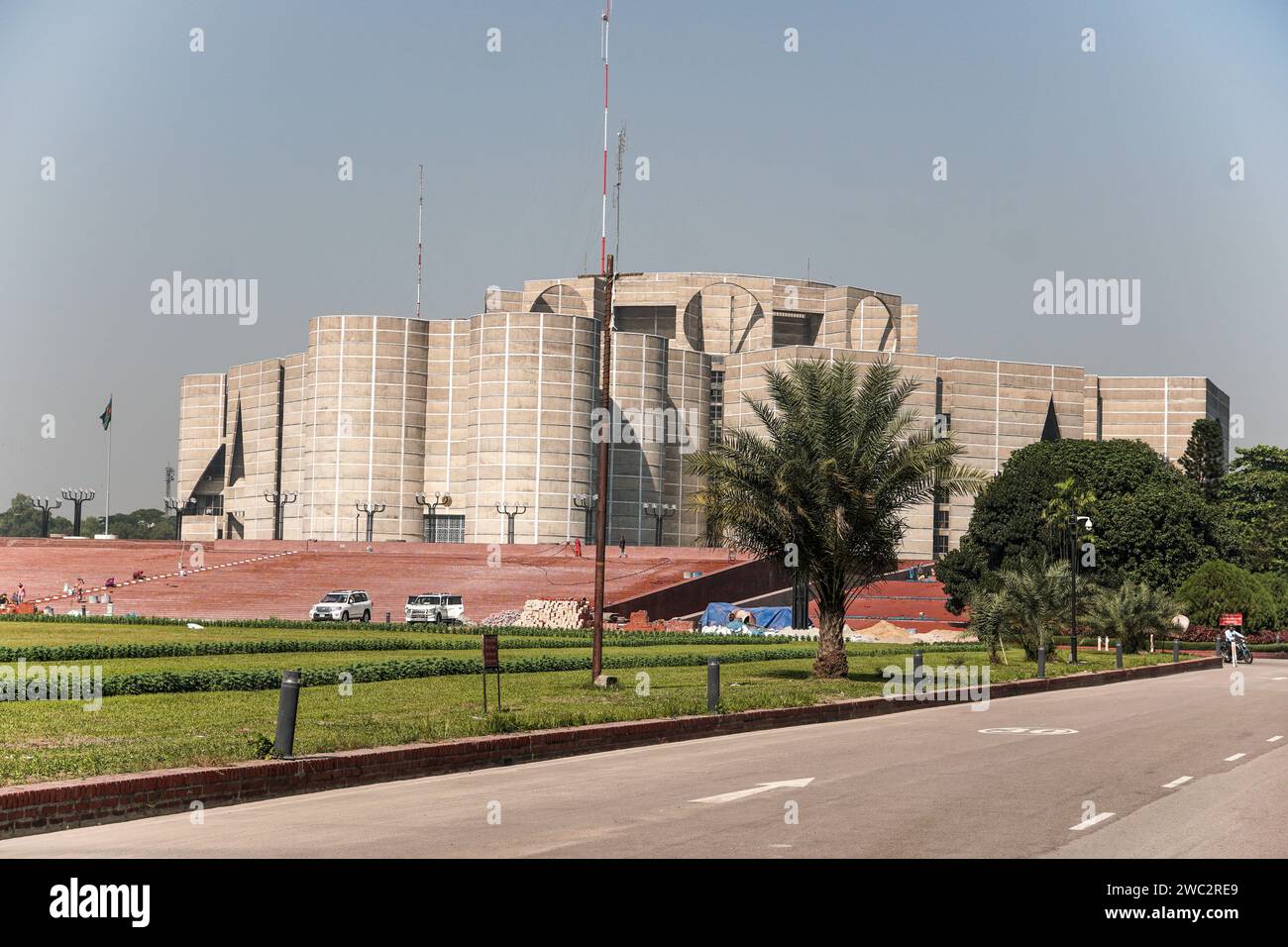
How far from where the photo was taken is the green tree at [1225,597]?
2810 inches

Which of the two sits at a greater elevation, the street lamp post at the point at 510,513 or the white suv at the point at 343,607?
the street lamp post at the point at 510,513

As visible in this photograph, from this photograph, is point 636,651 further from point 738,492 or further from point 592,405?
point 592,405

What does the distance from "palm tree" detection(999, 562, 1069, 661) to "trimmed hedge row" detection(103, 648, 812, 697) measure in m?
7.70

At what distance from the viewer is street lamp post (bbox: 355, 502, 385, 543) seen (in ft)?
398

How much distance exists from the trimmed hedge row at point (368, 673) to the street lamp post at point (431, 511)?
87.1 metres

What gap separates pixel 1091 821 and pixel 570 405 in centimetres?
10759

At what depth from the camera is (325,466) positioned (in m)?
126

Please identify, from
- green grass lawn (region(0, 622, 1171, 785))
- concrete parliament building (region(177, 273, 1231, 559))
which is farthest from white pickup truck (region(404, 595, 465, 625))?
concrete parliament building (region(177, 273, 1231, 559))

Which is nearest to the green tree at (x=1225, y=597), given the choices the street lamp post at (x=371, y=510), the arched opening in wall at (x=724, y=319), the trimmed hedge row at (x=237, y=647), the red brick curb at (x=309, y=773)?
the trimmed hedge row at (x=237, y=647)

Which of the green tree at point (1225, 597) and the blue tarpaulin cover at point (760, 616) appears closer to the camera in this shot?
the blue tarpaulin cover at point (760, 616)

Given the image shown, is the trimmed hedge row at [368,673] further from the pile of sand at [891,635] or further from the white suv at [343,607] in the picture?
the pile of sand at [891,635]

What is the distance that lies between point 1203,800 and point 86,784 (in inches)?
388

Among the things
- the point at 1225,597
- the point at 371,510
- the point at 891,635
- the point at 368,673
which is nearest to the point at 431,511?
the point at 371,510

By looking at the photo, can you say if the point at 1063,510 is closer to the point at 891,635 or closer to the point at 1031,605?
the point at 891,635
